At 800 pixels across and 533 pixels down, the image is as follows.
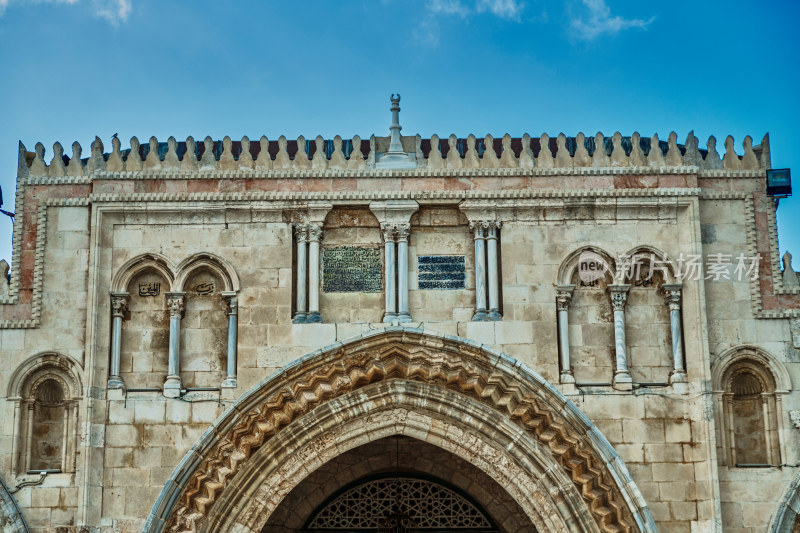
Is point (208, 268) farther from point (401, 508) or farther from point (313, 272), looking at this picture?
point (401, 508)

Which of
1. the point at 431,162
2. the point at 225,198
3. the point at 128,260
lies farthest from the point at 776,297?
the point at 128,260

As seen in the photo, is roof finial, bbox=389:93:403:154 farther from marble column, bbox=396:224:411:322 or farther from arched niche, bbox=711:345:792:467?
arched niche, bbox=711:345:792:467

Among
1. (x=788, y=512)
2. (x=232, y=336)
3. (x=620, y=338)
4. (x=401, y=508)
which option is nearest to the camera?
(x=788, y=512)

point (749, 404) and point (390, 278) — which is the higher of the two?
point (390, 278)

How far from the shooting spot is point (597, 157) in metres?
18.1

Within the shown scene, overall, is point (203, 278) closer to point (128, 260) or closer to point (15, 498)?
point (128, 260)

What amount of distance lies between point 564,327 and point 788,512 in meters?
3.58

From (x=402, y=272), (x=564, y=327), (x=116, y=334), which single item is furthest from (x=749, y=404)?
(x=116, y=334)

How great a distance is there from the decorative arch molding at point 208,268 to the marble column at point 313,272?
0.96 metres

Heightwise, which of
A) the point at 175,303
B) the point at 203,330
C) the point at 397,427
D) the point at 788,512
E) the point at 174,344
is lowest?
the point at 788,512

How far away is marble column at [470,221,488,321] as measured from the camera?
1756 centimetres

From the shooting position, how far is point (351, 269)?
17.9 meters

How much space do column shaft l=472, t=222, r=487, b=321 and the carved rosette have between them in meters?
0.52

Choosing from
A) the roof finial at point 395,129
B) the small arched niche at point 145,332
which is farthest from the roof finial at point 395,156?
the small arched niche at point 145,332
